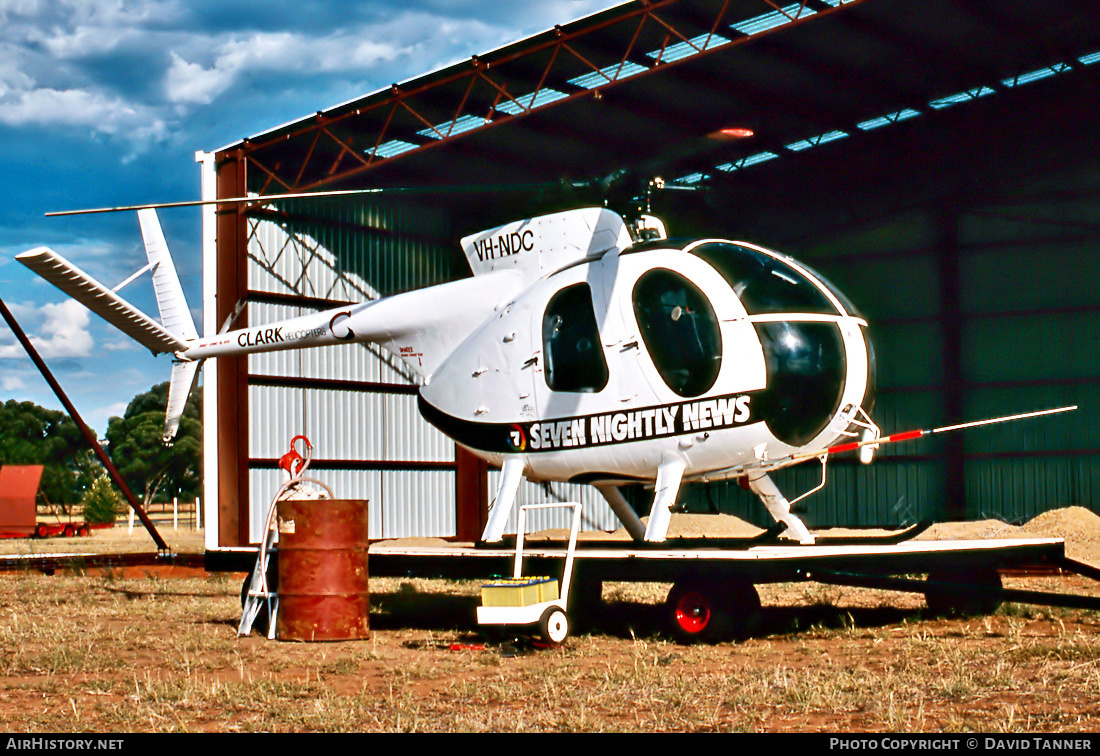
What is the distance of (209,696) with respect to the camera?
6598 millimetres

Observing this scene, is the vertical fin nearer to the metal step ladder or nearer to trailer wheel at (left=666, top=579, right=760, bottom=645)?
the metal step ladder

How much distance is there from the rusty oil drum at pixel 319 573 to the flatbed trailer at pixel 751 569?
0.87 meters

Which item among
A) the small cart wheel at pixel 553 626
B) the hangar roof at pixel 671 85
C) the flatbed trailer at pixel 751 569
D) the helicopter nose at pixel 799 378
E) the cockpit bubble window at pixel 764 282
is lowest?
A: the small cart wheel at pixel 553 626

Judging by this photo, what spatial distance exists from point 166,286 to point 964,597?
403 inches

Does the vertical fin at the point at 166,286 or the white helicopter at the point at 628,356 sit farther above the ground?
the vertical fin at the point at 166,286

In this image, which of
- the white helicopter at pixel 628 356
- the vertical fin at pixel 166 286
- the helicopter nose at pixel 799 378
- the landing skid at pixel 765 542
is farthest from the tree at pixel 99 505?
the helicopter nose at pixel 799 378

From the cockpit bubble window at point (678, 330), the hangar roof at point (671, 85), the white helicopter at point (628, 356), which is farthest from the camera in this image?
the hangar roof at point (671, 85)

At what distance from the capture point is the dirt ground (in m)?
5.75

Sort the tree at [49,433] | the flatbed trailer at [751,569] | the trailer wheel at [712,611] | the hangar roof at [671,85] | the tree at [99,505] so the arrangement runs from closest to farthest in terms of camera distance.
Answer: the flatbed trailer at [751,569], the trailer wheel at [712,611], the hangar roof at [671,85], the tree at [99,505], the tree at [49,433]

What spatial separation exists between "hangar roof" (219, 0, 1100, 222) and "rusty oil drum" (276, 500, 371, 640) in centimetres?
1097

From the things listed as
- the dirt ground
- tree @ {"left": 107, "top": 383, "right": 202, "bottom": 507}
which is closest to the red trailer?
the dirt ground

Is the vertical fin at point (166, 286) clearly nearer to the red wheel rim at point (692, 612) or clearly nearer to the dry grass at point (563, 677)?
the dry grass at point (563, 677)

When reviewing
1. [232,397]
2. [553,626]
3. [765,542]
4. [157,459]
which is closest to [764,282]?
[765,542]

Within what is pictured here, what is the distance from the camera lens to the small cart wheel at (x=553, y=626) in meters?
8.69
